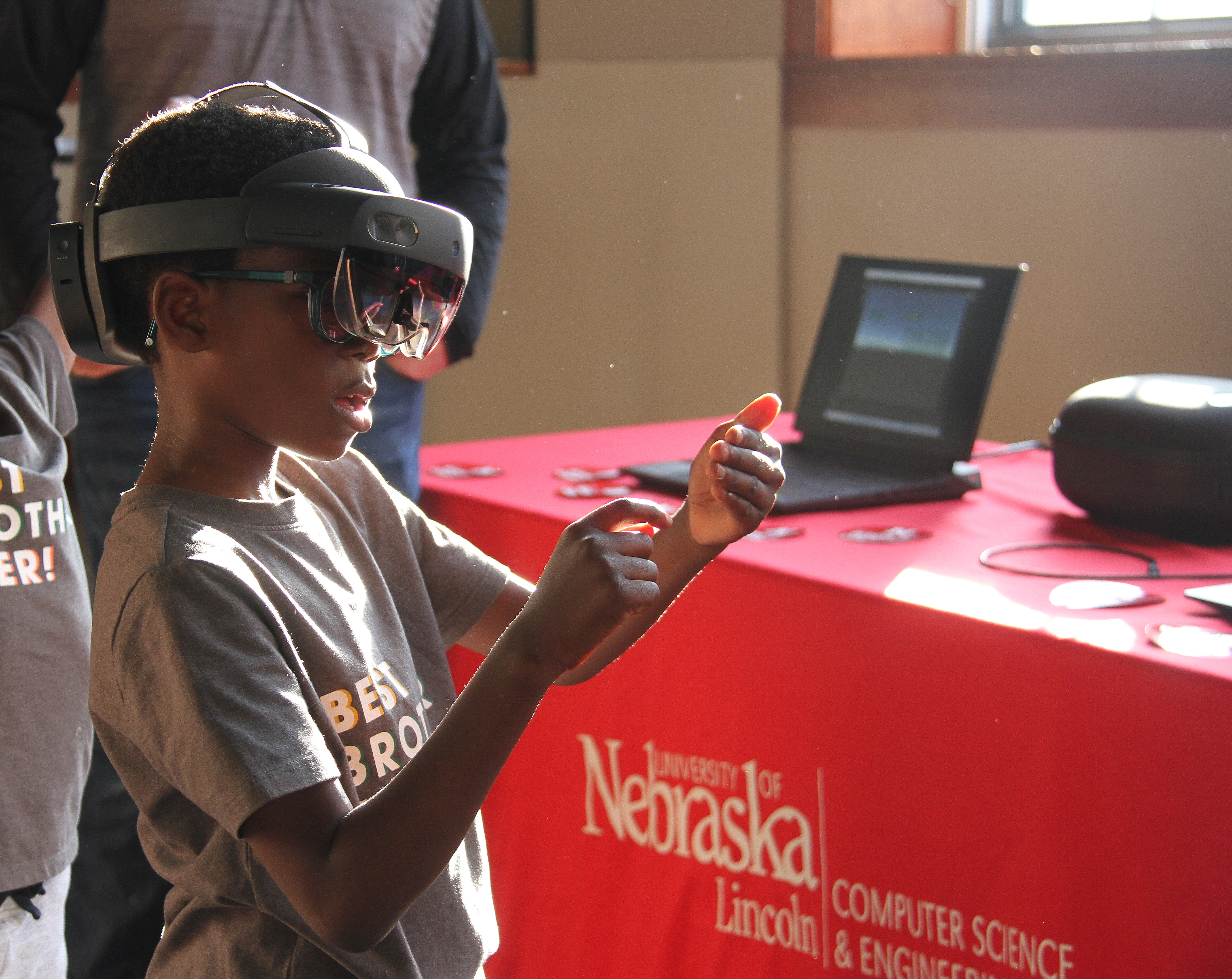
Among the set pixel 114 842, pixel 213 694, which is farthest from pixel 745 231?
pixel 213 694

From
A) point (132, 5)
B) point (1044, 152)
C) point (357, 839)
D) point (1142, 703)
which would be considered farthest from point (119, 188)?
point (1044, 152)

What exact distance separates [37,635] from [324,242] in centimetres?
54

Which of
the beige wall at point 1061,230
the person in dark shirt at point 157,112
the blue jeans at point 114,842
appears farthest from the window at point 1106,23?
the blue jeans at point 114,842

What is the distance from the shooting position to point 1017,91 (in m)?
2.20

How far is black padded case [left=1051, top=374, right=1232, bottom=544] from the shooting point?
120 cm

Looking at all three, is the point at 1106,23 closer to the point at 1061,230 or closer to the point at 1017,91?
the point at 1017,91

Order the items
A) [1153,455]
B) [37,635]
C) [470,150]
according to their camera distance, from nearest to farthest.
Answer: [37,635]
[1153,455]
[470,150]

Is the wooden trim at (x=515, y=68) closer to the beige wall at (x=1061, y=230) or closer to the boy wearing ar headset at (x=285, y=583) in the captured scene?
the beige wall at (x=1061, y=230)

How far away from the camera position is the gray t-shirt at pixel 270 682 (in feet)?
1.94

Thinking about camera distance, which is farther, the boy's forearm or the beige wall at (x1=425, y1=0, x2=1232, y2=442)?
the beige wall at (x1=425, y1=0, x2=1232, y2=442)

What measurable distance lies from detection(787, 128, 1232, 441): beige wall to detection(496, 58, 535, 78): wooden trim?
0.70 meters

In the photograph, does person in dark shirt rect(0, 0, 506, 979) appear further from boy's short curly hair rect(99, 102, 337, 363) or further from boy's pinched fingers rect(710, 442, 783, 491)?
boy's pinched fingers rect(710, 442, 783, 491)

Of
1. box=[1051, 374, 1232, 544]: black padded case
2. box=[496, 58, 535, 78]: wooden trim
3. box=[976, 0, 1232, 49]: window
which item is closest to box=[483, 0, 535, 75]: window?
box=[496, 58, 535, 78]: wooden trim

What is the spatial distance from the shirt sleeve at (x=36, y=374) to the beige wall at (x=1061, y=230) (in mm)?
1657
